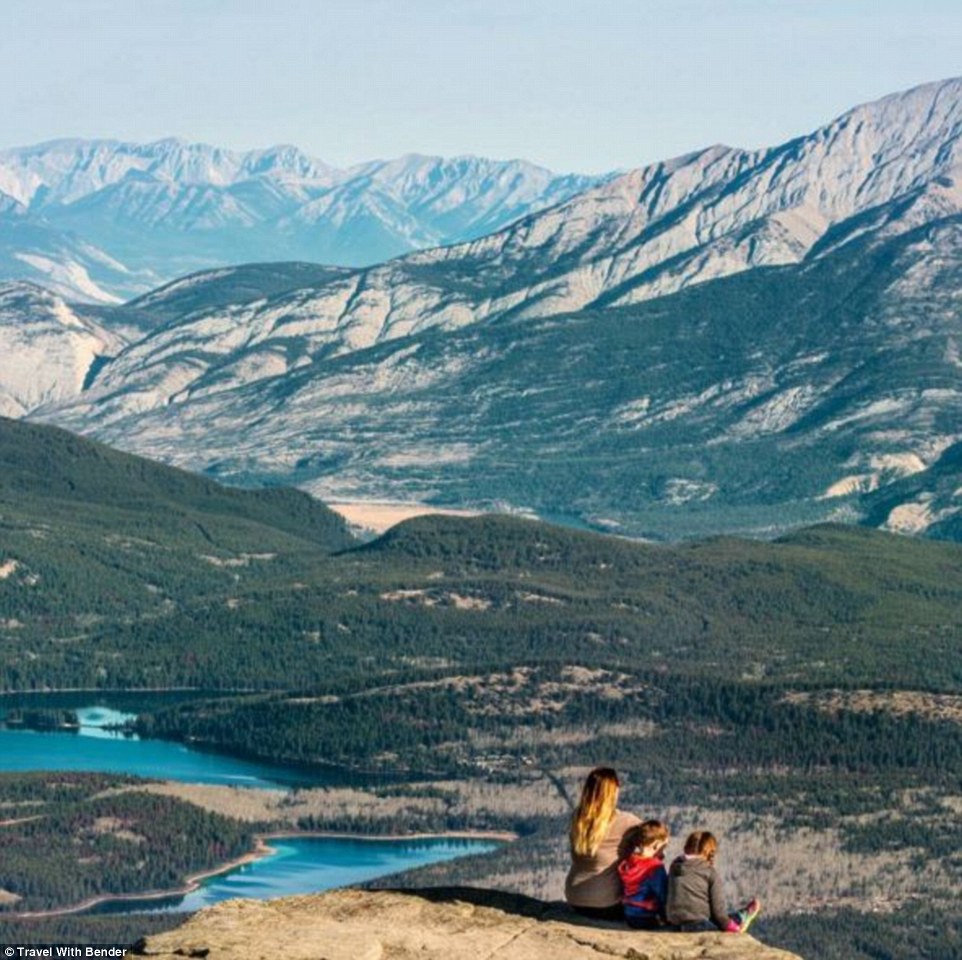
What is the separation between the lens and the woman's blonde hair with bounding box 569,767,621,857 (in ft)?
132

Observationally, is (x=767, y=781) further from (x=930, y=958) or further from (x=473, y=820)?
(x=930, y=958)

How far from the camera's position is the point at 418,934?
38781 millimetres

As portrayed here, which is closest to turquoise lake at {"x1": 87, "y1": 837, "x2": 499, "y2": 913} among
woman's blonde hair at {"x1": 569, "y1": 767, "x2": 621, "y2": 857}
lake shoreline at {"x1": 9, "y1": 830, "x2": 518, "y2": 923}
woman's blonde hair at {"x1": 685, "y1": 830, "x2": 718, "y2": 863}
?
lake shoreline at {"x1": 9, "y1": 830, "x2": 518, "y2": 923}

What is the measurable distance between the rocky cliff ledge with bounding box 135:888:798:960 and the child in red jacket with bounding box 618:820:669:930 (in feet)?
1.62

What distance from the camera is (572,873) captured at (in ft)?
133

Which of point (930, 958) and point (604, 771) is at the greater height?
point (604, 771)

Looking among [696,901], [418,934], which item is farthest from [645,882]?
[418,934]

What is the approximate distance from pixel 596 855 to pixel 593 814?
59 cm

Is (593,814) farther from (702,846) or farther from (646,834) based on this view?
(702,846)

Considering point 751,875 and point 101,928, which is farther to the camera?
point 751,875

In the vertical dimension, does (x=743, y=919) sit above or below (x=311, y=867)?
above

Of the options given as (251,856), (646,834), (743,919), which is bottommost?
(251,856)

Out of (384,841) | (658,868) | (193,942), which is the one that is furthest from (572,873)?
(384,841)

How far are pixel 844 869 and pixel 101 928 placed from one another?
137 feet
